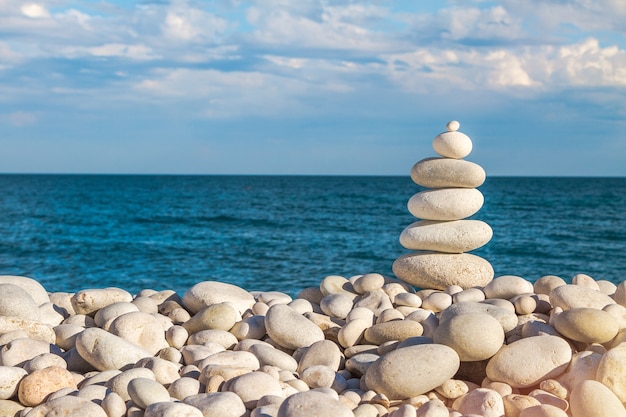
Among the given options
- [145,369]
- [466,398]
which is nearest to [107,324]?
[145,369]

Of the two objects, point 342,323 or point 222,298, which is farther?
point 222,298

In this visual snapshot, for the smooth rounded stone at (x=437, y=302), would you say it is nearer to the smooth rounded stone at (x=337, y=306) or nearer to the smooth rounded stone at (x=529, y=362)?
the smooth rounded stone at (x=337, y=306)

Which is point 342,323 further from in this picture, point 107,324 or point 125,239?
point 125,239

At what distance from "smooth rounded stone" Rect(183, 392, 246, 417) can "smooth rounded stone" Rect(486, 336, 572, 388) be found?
1.67 m

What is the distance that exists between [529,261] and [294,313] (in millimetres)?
14852

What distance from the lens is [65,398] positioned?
398cm

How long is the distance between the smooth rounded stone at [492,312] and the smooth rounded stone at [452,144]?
248 centimetres

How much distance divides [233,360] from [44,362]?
4.20ft

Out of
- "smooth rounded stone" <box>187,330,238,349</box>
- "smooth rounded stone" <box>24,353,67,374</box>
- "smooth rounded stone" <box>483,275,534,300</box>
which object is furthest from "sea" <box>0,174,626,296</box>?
"smooth rounded stone" <box>24,353,67,374</box>

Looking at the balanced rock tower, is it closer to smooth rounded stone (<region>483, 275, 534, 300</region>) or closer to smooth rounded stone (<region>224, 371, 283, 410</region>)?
smooth rounded stone (<region>483, 275, 534, 300</region>)

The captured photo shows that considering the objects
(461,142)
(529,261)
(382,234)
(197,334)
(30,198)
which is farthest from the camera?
(30,198)

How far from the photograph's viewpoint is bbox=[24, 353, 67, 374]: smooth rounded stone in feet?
15.2

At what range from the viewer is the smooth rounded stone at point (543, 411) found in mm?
3801

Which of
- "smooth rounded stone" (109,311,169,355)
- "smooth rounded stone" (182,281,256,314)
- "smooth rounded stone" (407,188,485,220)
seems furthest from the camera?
"smooth rounded stone" (407,188,485,220)
